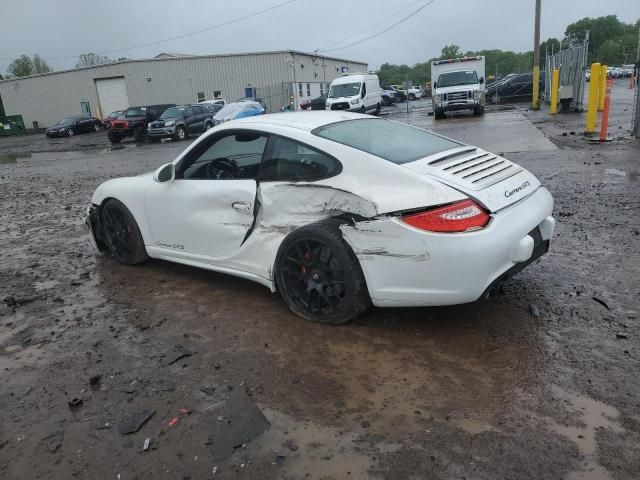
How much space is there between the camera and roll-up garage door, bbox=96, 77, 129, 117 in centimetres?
4609

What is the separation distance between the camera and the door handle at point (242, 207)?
4.10 m

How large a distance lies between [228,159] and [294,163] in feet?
2.81

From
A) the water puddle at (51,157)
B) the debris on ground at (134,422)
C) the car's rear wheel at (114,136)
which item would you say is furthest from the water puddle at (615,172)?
the car's rear wheel at (114,136)

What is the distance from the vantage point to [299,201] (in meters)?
3.80

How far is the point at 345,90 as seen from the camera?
2817cm

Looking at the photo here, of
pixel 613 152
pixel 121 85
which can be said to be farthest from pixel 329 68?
pixel 613 152

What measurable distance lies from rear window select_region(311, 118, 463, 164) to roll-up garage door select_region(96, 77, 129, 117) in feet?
151

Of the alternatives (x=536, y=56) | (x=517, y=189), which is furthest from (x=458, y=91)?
(x=517, y=189)

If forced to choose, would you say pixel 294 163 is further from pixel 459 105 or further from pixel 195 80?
pixel 195 80

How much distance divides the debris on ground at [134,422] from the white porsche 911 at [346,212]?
134 centimetres

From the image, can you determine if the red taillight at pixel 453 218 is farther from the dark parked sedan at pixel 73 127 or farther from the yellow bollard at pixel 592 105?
the dark parked sedan at pixel 73 127

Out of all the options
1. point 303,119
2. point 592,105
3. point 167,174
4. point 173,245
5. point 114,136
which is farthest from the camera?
point 114,136

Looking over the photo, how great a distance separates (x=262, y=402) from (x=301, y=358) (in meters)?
0.51

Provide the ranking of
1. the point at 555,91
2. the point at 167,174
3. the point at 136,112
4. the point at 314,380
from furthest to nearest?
the point at 136,112 < the point at 555,91 < the point at 167,174 < the point at 314,380
